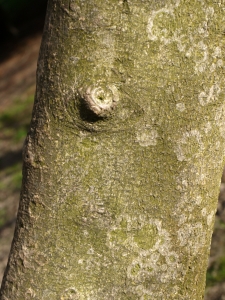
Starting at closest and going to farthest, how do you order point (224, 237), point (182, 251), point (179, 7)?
point (179, 7), point (182, 251), point (224, 237)

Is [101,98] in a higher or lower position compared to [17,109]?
higher

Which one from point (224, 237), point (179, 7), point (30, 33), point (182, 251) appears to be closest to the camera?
point (179, 7)

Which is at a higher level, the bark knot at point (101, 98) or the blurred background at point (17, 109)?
the bark knot at point (101, 98)

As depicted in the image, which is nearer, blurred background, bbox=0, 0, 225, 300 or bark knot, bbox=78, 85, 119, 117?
bark knot, bbox=78, 85, 119, 117

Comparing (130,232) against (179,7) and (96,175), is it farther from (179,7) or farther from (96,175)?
(179,7)

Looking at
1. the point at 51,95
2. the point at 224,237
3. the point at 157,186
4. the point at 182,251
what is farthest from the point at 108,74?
the point at 224,237

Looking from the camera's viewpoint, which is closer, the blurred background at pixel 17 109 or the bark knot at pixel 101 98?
the bark knot at pixel 101 98

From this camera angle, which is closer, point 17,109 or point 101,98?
point 101,98

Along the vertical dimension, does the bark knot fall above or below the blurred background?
above
